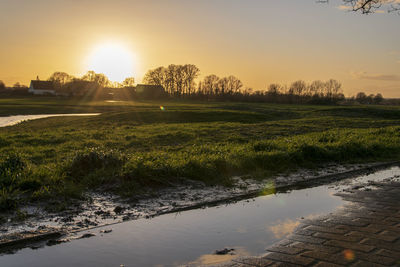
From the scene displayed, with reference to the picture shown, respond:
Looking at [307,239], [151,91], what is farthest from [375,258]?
[151,91]

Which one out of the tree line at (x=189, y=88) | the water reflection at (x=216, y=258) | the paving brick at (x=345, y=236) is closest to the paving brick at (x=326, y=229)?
the paving brick at (x=345, y=236)

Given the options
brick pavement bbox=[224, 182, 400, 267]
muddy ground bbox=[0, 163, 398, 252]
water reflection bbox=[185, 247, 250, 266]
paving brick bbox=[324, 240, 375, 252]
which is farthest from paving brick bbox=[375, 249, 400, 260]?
muddy ground bbox=[0, 163, 398, 252]

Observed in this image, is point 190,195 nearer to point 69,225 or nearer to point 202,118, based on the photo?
point 69,225

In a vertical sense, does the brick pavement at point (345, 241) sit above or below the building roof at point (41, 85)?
below

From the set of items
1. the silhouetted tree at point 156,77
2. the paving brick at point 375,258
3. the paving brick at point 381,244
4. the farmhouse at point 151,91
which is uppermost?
the silhouetted tree at point 156,77

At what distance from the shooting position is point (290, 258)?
407cm

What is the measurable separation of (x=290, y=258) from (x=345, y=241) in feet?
3.10

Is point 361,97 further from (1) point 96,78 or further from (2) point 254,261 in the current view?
(2) point 254,261

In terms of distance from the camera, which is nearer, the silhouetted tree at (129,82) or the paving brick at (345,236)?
the paving brick at (345,236)

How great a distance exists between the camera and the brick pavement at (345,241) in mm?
3977

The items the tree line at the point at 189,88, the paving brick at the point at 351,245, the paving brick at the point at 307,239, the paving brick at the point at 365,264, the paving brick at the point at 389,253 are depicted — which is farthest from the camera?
the tree line at the point at 189,88

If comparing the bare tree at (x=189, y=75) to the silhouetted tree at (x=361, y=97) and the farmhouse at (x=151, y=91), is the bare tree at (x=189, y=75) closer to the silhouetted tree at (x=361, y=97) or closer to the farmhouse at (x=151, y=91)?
the farmhouse at (x=151, y=91)

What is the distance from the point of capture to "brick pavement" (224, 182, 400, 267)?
13.0 ft

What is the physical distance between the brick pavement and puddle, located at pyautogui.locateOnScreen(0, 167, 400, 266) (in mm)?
260
